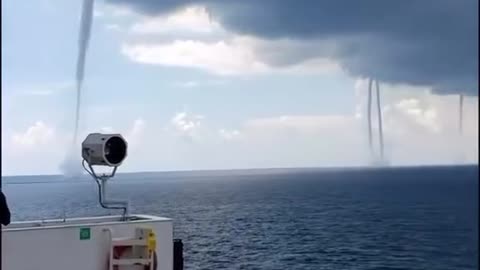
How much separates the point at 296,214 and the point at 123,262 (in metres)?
61.8

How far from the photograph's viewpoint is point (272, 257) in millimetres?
43062

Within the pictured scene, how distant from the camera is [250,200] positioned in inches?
3462

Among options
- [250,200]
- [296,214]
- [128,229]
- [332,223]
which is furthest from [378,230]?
[128,229]

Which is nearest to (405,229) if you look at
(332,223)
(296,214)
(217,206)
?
(332,223)

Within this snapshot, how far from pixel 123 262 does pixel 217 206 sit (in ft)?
236

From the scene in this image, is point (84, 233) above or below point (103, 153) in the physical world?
below

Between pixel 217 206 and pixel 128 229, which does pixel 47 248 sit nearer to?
pixel 128 229

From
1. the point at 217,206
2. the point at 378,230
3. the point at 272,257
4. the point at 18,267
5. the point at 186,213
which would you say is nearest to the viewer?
the point at 18,267

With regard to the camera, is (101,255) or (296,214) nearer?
(101,255)

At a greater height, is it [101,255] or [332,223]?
[101,255]

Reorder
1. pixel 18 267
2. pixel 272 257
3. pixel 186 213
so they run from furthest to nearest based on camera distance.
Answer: pixel 186 213
pixel 272 257
pixel 18 267

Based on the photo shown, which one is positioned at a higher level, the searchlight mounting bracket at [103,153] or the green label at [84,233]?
the searchlight mounting bracket at [103,153]

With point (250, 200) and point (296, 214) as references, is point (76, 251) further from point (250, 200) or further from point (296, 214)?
point (250, 200)

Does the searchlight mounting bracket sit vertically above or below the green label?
above
